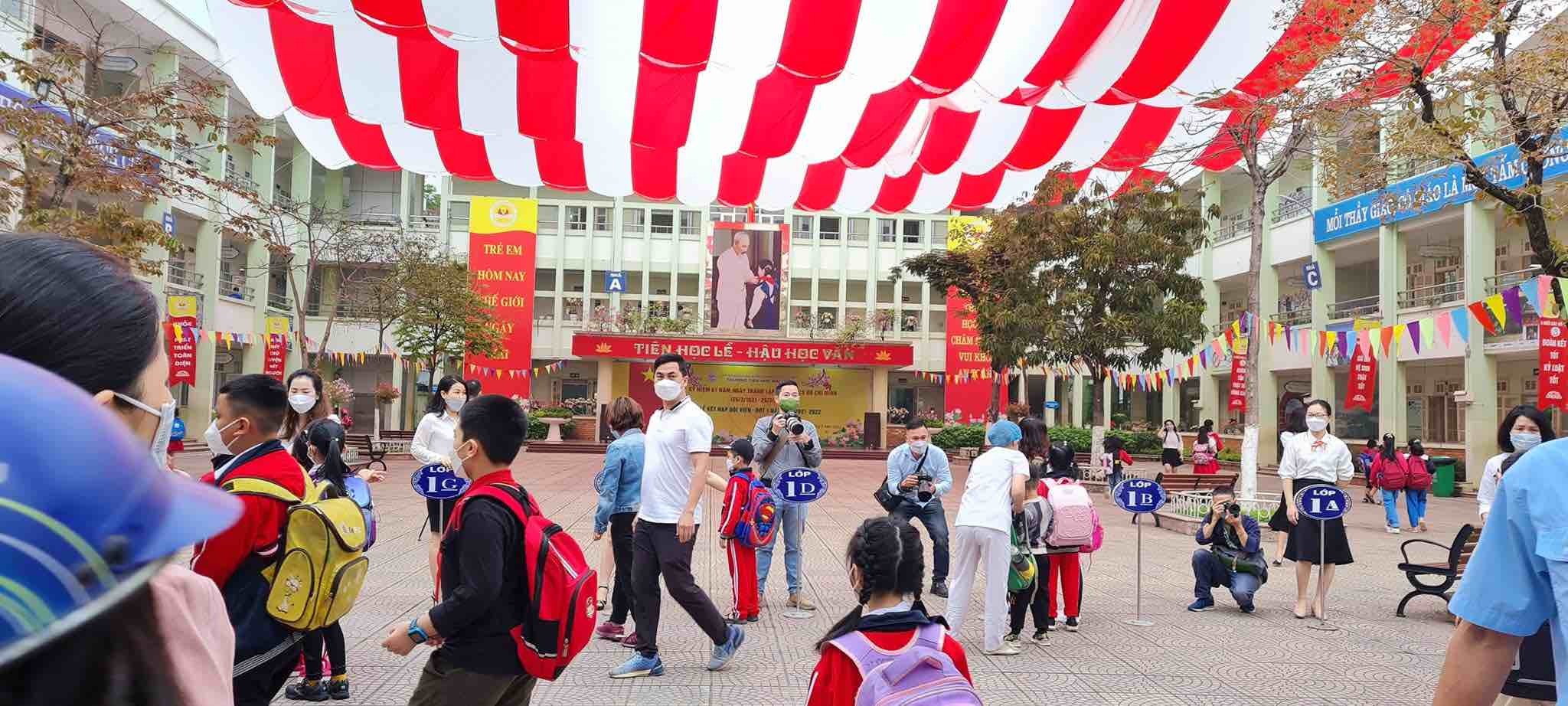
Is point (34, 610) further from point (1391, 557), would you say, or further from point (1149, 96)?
point (1391, 557)

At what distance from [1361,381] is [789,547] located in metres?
20.0

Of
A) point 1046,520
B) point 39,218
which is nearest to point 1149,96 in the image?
point 1046,520

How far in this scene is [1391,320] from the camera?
80.9 ft

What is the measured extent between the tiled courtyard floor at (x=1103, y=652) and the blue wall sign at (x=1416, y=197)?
3288mm

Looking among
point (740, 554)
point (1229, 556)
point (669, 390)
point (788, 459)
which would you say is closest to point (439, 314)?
point (788, 459)

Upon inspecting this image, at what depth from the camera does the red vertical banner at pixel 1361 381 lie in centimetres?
2284

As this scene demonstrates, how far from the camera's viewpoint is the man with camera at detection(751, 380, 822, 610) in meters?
7.54

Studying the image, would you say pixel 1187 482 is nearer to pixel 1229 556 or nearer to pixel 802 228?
pixel 1229 556

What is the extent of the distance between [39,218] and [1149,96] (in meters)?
9.66

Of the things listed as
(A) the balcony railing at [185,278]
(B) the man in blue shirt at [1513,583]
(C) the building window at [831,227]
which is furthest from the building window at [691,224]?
(B) the man in blue shirt at [1513,583]

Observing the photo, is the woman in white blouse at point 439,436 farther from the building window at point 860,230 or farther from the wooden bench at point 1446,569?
the building window at point 860,230

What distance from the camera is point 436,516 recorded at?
665 centimetres

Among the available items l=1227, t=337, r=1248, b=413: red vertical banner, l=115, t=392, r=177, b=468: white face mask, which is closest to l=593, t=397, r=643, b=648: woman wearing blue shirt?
l=115, t=392, r=177, b=468: white face mask

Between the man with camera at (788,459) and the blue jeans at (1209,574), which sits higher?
the man with camera at (788,459)
